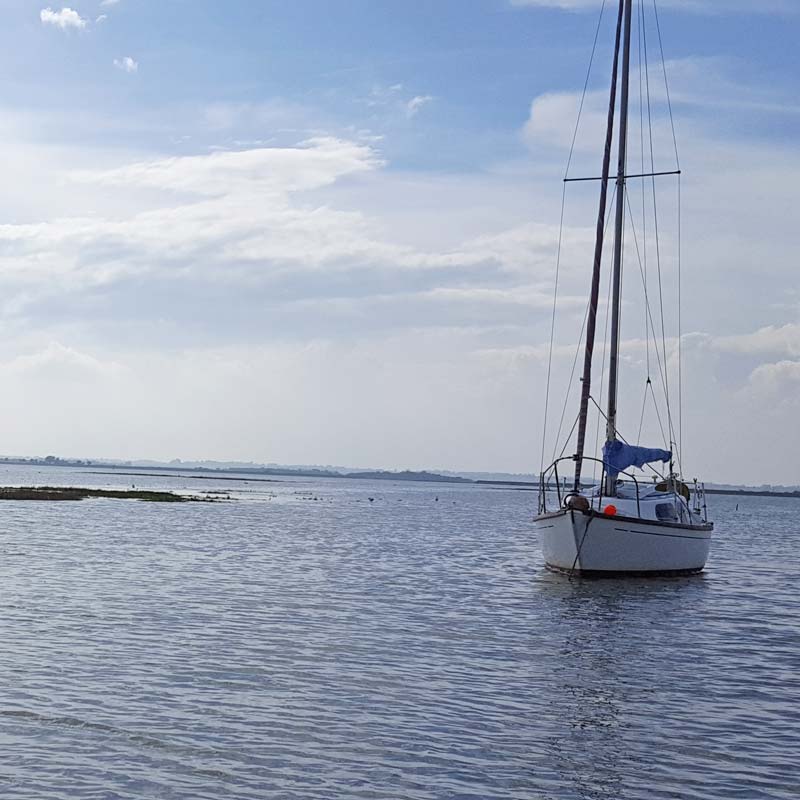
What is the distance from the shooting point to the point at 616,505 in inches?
1436

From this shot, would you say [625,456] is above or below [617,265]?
below

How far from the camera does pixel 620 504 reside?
120 feet

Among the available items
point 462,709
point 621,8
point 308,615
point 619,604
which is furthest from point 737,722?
point 621,8

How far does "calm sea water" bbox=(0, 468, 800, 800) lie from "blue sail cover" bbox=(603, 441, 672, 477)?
14.4 feet

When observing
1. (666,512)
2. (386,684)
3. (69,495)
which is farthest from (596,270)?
(69,495)

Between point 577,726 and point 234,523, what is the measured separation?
60132 millimetres

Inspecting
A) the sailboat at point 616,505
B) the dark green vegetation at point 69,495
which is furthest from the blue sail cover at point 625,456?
the dark green vegetation at point 69,495

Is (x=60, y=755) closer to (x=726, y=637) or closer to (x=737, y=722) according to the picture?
(x=737, y=722)

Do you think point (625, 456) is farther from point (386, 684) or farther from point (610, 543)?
point (386, 684)

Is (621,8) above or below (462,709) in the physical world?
above

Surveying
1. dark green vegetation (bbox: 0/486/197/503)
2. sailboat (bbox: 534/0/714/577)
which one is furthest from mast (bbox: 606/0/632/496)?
dark green vegetation (bbox: 0/486/197/503)

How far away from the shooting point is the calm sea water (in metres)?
13.6

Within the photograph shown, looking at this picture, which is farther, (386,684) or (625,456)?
(625,456)

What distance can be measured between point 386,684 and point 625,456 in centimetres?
2176
